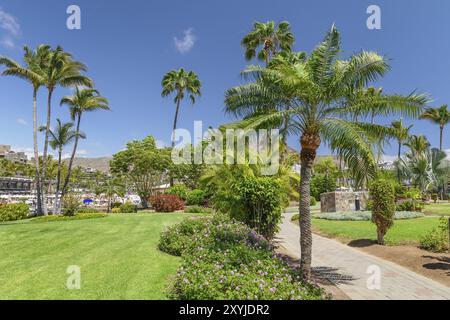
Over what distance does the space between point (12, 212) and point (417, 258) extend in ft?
84.7

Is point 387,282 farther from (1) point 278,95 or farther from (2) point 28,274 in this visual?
(2) point 28,274

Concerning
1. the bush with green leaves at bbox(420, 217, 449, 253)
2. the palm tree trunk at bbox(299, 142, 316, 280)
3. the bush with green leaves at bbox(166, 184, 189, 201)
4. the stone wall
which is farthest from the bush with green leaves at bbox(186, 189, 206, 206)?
the palm tree trunk at bbox(299, 142, 316, 280)

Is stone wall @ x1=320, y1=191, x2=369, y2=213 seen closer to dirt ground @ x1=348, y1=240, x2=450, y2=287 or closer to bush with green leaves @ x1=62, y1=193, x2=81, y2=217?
dirt ground @ x1=348, y1=240, x2=450, y2=287

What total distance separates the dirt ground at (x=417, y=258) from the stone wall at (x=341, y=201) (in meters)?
14.2

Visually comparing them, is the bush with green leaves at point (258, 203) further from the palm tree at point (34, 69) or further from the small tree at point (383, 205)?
the palm tree at point (34, 69)

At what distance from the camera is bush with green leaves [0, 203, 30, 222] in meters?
22.8

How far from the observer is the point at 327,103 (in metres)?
8.75

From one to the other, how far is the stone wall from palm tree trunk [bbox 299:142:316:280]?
20587 mm

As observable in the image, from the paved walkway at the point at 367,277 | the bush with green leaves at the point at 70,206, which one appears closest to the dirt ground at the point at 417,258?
the paved walkway at the point at 367,277

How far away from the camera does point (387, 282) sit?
858cm

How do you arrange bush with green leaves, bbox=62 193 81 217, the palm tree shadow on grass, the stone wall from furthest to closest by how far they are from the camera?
1. the stone wall
2. bush with green leaves, bbox=62 193 81 217
3. the palm tree shadow on grass

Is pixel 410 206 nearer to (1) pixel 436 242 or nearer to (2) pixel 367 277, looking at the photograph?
(1) pixel 436 242

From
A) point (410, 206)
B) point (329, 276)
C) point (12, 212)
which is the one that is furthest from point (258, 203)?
point (12, 212)
